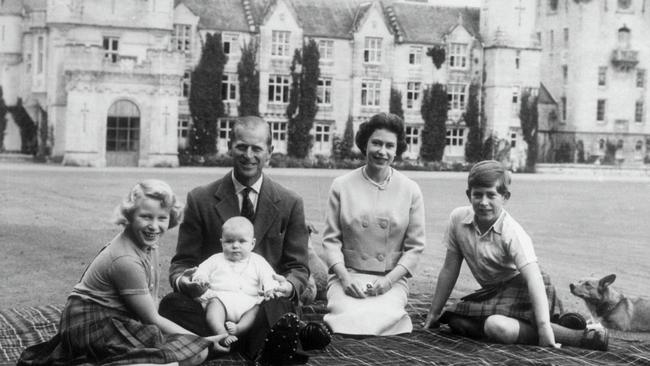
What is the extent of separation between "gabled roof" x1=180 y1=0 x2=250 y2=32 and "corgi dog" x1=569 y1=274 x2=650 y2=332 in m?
44.4

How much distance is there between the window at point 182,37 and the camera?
2042 inches

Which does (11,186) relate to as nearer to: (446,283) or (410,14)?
(446,283)

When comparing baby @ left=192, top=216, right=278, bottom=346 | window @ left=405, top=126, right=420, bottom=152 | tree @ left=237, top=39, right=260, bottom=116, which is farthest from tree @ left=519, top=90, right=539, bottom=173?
baby @ left=192, top=216, right=278, bottom=346

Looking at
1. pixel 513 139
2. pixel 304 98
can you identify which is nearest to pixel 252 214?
pixel 304 98

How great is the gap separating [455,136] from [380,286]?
5006 centimetres

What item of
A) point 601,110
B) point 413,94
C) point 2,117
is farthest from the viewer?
point 601,110

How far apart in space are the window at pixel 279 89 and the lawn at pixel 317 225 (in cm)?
1684

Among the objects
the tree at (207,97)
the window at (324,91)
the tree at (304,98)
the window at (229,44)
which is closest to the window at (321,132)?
the tree at (304,98)

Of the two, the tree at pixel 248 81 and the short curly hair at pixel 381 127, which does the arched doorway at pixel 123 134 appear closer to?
the tree at pixel 248 81

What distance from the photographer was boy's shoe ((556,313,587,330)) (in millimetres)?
8266

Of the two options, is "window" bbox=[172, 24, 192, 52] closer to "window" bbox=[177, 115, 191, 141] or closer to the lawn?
"window" bbox=[177, 115, 191, 141]

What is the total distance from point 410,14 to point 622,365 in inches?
2077

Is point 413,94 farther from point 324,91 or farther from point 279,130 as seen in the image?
point 279,130

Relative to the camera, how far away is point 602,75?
66250 millimetres
